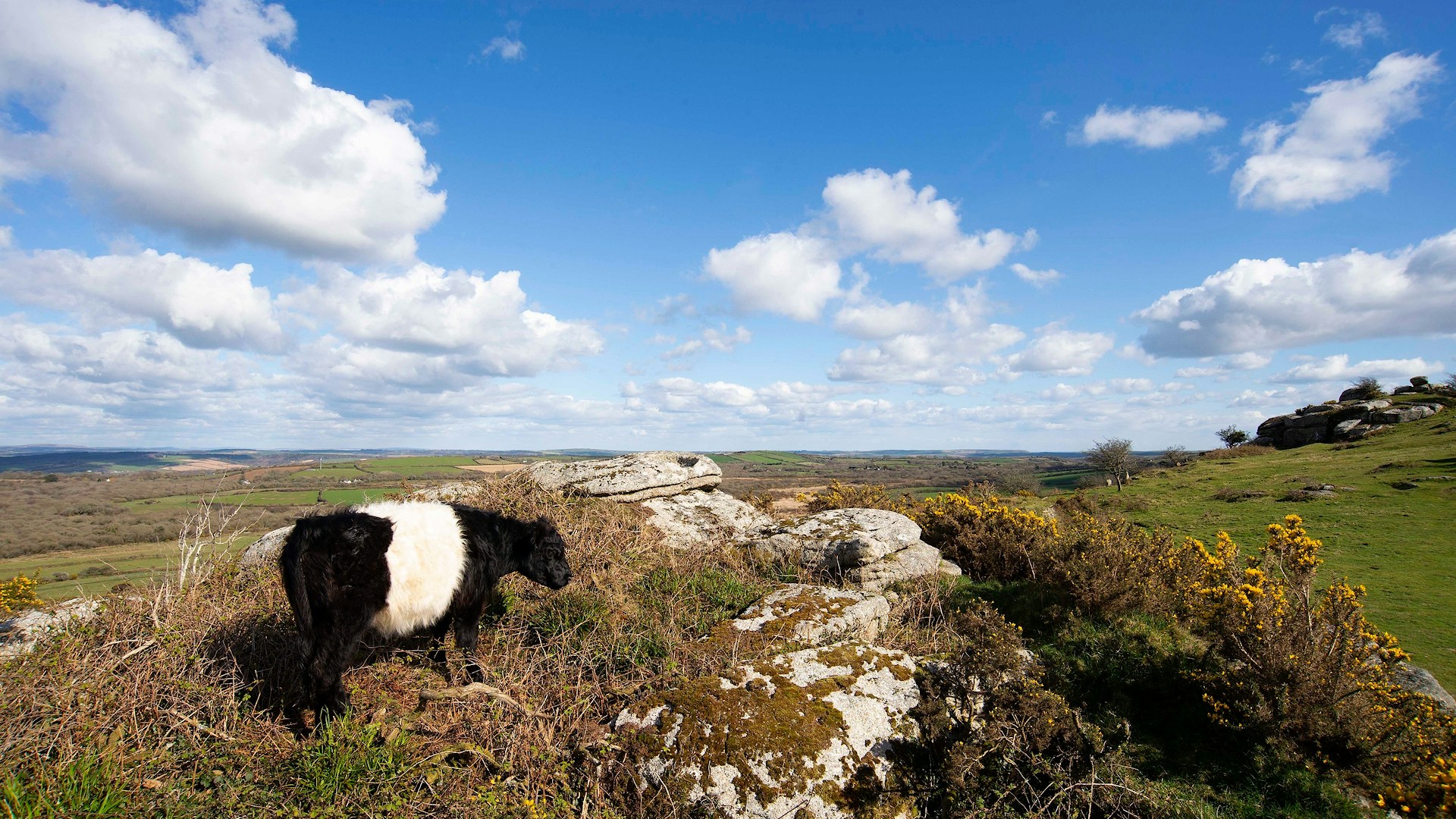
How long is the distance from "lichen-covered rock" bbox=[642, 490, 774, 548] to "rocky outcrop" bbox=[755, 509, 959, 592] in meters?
0.81

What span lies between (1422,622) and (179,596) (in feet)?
55.0

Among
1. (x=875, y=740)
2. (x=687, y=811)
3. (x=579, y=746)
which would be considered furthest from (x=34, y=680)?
(x=875, y=740)

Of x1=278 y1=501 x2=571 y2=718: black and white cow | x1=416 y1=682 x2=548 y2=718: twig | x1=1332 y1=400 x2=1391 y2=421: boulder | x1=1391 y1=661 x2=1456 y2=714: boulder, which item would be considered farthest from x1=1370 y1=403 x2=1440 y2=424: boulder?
x1=416 y1=682 x2=548 y2=718: twig

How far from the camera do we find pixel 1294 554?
7.33 m

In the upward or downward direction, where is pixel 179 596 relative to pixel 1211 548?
upward

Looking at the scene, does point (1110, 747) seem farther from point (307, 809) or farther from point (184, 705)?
point (184, 705)

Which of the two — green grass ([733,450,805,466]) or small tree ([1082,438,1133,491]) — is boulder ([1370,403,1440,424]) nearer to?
small tree ([1082,438,1133,491])

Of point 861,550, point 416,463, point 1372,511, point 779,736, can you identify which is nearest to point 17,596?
point 779,736

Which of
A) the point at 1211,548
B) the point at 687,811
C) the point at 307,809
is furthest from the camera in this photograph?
the point at 1211,548

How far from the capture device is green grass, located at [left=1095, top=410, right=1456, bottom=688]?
942 cm

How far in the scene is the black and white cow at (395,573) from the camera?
484 centimetres

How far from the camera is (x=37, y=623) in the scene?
20.2 feet

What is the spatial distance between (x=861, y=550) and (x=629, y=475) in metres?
4.68

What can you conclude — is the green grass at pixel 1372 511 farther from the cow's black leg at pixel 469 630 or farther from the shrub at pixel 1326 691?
the cow's black leg at pixel 469 630
